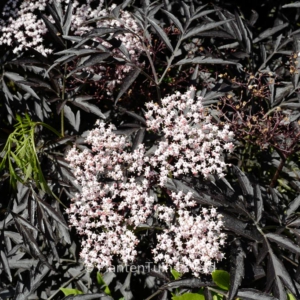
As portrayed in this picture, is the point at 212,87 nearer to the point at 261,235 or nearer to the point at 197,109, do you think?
the point at 197,109

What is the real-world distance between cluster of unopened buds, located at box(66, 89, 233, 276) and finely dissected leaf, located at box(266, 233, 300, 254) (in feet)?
0.60

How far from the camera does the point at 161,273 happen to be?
73.3 inches

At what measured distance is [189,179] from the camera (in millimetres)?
1756

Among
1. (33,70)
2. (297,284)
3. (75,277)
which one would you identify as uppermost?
(33,70)

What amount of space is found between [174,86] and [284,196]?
0.75m

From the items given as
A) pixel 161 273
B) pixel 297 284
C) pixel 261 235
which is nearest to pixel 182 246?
pixel 161 273

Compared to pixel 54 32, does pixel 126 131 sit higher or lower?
lower

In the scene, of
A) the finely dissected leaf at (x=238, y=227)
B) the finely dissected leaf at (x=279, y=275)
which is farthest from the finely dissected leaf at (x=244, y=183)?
the finely dissected leaf at (x=279, y=275)

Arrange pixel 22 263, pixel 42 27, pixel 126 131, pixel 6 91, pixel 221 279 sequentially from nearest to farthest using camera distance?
pixel 221 279, pixel 126 131, pixel 22 263, pixel 6 91, pixel 42 27

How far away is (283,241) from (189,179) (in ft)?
1.34

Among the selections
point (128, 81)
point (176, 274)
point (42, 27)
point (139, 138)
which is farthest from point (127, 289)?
point (42, 27)

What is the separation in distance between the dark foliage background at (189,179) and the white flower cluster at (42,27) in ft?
0.32

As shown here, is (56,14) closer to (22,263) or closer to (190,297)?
(22,263)

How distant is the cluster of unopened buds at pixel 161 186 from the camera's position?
164 cm
